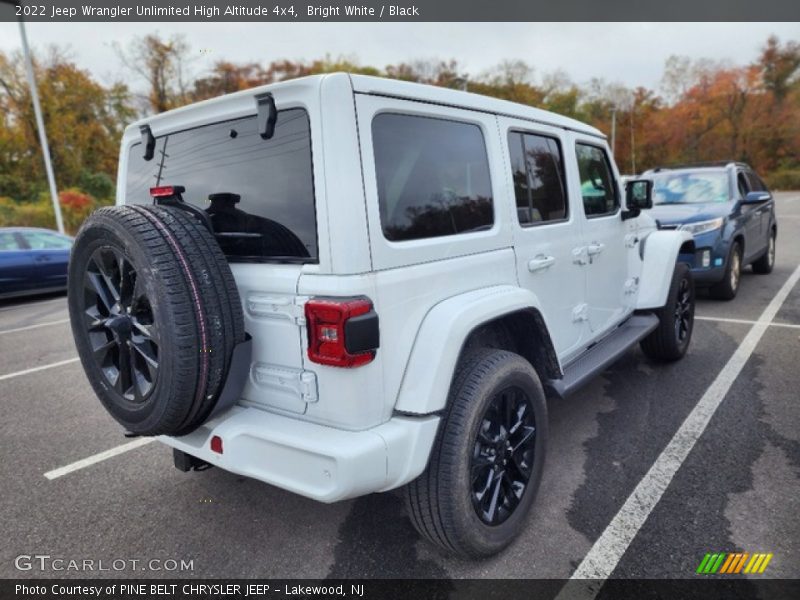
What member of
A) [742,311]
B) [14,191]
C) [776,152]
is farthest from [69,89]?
[776,152]

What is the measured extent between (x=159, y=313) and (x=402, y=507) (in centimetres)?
163

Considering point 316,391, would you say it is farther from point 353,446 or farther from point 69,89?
point 69,89

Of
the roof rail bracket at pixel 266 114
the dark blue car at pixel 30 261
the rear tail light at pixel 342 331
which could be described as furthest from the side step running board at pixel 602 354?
the dark blue car at pixel 30 261

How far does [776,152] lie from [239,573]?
5697 centimetres

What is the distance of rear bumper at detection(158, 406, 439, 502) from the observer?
184 centimetres

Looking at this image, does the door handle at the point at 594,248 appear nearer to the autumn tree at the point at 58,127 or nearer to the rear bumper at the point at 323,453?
the rear bumper at the point at 323,453

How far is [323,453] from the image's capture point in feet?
6.02

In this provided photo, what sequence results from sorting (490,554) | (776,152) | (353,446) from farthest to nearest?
(776,152) → (490,554) → (353,446)

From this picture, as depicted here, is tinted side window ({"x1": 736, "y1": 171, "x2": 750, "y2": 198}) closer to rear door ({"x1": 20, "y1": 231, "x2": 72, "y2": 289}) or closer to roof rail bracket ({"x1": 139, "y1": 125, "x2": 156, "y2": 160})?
roof rail bracket ({"x1": 139, "y1": 125, "x2": 156, "y2": 160})

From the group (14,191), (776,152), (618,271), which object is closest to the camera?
(618,271)

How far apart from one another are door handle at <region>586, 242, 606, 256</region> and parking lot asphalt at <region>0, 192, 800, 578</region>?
46.5 inches

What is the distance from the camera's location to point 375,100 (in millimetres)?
2008

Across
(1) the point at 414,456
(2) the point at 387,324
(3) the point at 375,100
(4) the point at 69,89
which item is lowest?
(1) the point at 414,456

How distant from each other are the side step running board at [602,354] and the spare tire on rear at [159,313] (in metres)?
1.75
